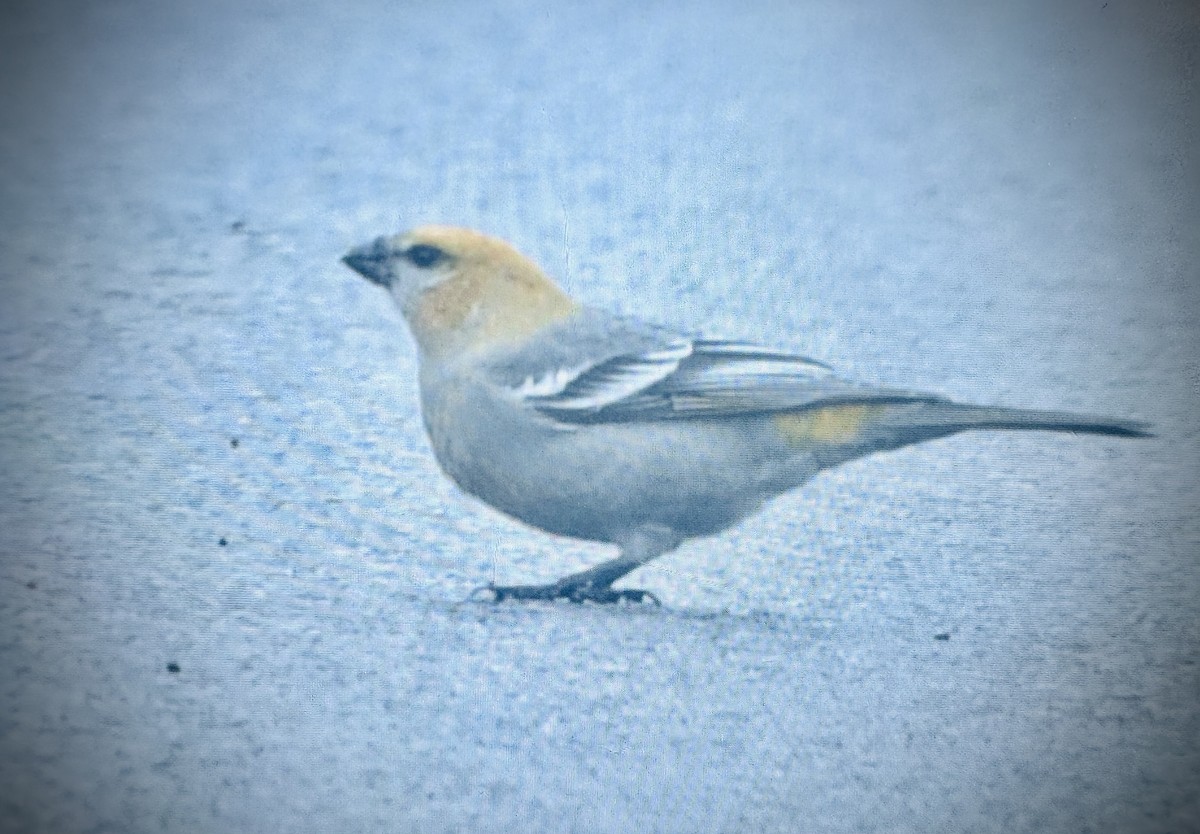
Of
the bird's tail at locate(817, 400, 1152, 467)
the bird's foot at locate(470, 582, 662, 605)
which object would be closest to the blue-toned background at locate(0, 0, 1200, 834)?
the bird's foot at locate(470, 582, 662, 605)

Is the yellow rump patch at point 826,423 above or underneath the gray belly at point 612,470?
above

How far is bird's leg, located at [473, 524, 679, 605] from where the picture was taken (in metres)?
3.98

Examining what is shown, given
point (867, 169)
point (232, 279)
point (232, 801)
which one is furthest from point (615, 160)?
point (232, 801)

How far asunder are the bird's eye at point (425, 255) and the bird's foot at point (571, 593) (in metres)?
0.85

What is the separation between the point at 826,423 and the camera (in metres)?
3.92

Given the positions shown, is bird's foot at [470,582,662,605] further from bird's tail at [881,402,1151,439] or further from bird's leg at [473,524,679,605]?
bird's tail at [881,402,1151,439]

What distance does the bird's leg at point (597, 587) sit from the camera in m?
3.98

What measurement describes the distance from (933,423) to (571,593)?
3.23 ft

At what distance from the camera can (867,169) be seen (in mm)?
6832

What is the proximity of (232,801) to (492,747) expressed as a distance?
56cm

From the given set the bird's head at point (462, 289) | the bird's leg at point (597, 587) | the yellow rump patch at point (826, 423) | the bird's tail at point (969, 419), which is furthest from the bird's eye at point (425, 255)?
the bird's tail at point (969, 419)

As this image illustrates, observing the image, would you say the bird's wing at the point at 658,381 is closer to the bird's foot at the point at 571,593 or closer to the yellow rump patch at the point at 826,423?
the yellow rump patch at the point at 826,423

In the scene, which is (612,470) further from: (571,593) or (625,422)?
(571,593)

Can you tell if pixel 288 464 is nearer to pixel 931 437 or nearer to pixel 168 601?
pixel 168 601
